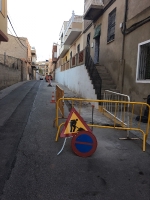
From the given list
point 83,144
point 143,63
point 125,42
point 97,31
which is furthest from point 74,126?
point 97,31

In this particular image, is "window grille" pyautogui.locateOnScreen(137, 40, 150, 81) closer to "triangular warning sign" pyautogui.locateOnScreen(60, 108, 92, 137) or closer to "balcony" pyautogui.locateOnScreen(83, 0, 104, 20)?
"triangular warning sign" pyautogui.locateOnScreen(60, 108, 92, 137)

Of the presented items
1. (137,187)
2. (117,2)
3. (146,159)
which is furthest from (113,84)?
(137,187)

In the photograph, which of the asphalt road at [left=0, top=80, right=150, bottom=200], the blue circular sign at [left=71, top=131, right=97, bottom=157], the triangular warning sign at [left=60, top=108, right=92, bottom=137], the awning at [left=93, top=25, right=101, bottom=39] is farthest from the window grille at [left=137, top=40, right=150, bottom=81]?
the awning at [left=93, top=25, right=101, bottom=39]

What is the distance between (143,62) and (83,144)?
16.6 ft

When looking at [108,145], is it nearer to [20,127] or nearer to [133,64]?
[20,127]

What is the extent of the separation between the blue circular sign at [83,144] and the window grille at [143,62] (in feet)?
14.9

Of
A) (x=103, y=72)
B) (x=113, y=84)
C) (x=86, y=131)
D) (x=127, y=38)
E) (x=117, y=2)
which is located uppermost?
(x=117, y=2)

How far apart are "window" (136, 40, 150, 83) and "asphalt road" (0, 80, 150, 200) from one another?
3.52 metres

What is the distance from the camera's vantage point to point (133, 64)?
7613 mm

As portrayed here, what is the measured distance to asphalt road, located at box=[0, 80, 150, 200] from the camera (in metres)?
2.39

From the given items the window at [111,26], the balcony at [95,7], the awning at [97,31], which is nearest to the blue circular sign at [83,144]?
the window at [111,26]

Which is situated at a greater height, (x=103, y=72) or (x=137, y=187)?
(x=103, y=72)

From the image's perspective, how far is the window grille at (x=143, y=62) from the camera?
697cm

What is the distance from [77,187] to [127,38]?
747 cm
